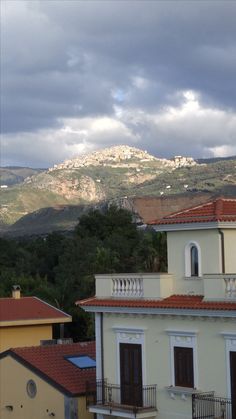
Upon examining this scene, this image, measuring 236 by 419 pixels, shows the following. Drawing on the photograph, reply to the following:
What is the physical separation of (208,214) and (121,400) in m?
5.99

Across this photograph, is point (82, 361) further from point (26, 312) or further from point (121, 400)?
point (26, 312)

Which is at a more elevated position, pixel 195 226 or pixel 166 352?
pixel 195 226

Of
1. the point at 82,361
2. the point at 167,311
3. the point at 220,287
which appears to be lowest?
the point at 82,361

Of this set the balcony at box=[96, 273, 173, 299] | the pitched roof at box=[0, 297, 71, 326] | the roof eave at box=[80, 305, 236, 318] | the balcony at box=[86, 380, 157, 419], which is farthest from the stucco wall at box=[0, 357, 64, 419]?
the pitched roof at box=[0, 297, 71, 326]

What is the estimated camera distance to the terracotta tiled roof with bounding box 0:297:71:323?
3653 cm

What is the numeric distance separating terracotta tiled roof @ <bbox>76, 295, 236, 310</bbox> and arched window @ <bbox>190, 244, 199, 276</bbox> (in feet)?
2.36

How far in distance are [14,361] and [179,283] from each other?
7266 mm

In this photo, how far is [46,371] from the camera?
2738cm

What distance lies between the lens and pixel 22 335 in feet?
121

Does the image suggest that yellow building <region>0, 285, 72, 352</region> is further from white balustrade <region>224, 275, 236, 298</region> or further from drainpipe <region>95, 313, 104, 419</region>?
white balustrade <region>224, 275, 236, 298</region>

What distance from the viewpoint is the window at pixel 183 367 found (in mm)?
23078

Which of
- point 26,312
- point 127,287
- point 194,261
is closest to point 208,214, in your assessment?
point 194,261

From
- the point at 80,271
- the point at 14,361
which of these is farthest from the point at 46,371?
the point at 80,271

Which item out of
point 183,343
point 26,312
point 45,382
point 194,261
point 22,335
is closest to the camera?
point 183,343
